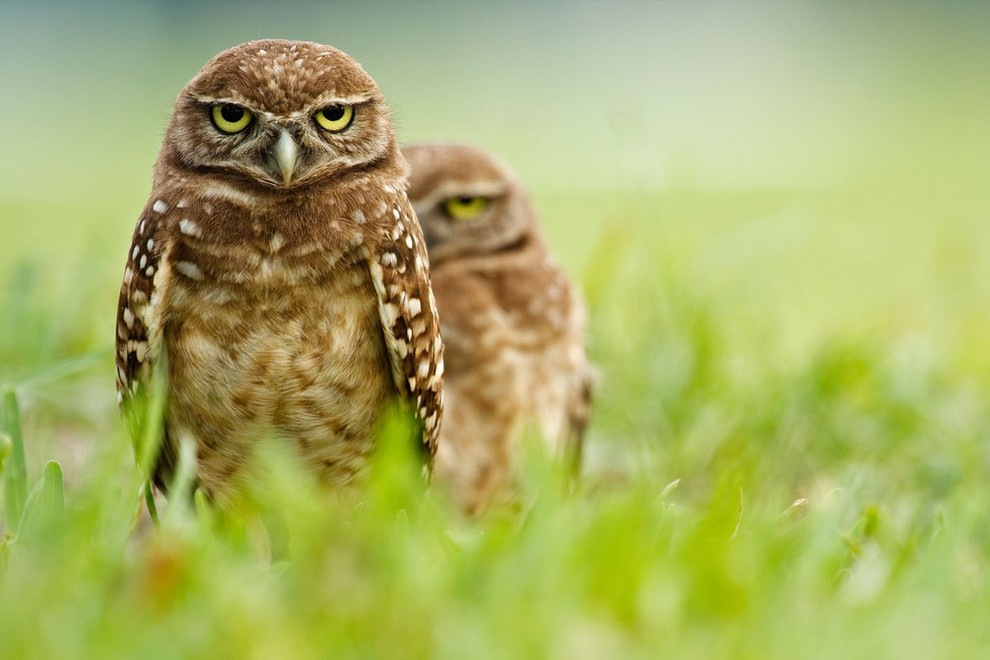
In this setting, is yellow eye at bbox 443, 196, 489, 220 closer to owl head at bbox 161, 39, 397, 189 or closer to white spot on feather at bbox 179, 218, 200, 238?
owl head at bbox 161, 39, 397, 189

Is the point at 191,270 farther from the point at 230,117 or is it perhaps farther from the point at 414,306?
the point at 414,306

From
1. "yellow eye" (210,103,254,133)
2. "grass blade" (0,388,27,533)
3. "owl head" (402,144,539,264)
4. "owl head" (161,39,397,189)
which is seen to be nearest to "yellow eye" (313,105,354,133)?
"owl head" (161,39,397,189)

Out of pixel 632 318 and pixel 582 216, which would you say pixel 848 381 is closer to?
pixel 632 318

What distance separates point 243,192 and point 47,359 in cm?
149

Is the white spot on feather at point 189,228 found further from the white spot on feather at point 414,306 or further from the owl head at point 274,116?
the white spot on feather at point 414,306

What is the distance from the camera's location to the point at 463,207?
443cm

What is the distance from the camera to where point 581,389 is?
443 centimetres

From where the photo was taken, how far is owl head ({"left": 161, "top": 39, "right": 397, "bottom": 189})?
2.89 metres

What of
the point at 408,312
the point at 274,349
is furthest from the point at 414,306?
the point at 274,349

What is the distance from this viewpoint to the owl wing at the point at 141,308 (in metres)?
2.86

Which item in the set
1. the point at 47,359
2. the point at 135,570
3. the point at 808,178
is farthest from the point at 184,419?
the point at 808,178

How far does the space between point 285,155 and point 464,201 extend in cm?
163

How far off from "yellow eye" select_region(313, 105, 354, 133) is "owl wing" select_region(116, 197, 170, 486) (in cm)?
38

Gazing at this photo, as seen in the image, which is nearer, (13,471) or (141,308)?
(13,471)
